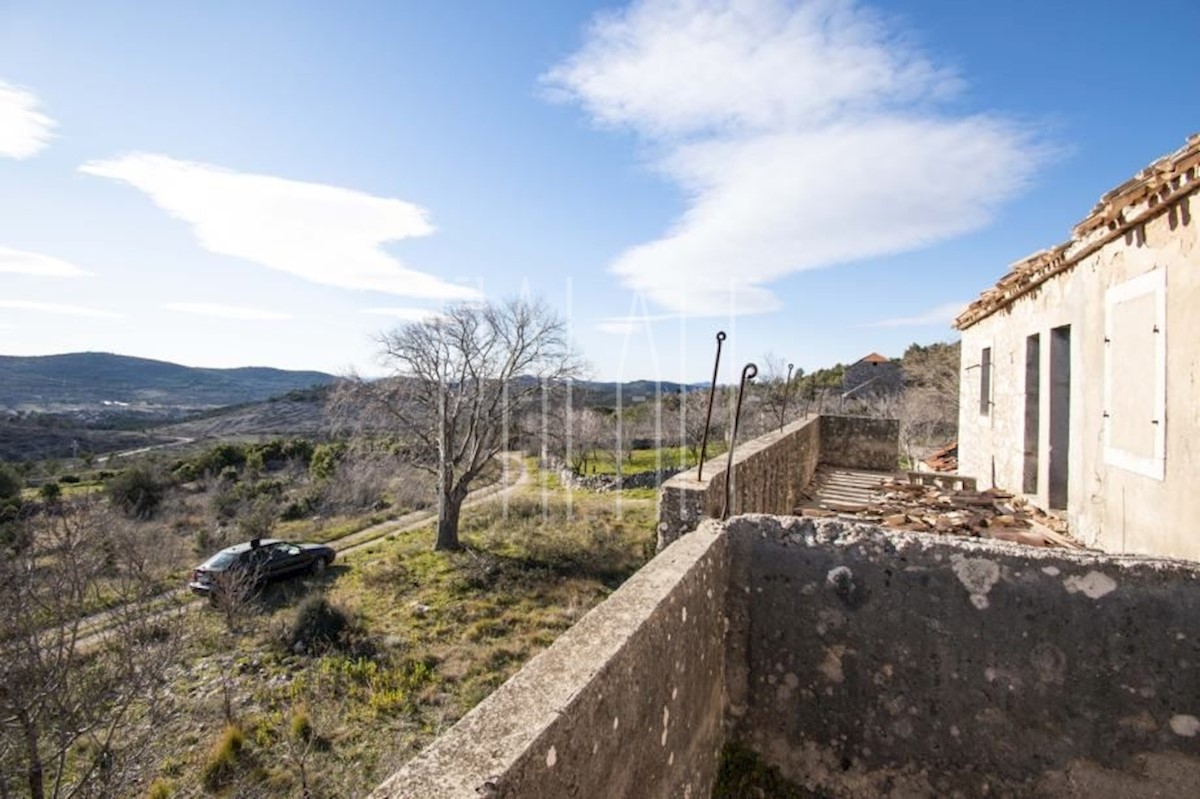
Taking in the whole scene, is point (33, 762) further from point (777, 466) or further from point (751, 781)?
point (777, 466)

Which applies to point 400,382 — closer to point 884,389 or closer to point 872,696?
point 872,696

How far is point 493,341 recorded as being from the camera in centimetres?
2441

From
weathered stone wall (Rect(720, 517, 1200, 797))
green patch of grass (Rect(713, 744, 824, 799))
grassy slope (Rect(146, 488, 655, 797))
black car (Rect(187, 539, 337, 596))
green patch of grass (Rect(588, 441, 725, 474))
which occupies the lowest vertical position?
grassy slope (Rect(146, 488, 655, 797))

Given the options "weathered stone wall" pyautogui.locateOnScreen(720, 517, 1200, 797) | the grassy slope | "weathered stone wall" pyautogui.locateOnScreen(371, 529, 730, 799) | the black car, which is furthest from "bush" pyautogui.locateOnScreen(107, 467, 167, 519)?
"weathered stone wall" pyautogui.locateOnScreen(720, 517, 1200, 797)

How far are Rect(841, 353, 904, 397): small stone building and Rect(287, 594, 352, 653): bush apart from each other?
3879cm

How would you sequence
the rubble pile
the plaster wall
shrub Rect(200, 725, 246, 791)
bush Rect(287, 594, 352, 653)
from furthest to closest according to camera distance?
bush Rect(287, 594, 352, 653) → shrub Rect(200, 725, 246, 791) → the rubble pile → the plaster wall

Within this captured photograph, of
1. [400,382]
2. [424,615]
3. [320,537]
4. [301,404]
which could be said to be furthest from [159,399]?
[424,615]

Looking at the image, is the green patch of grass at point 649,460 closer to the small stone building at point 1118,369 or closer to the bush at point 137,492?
the bush at point 137,492

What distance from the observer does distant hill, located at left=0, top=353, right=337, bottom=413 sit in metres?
80.1

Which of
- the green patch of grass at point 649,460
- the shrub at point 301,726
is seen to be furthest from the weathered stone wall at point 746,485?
the green patch of grass at point 649,460

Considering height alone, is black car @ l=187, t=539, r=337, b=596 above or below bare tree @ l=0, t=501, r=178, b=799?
below

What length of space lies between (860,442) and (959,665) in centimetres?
967

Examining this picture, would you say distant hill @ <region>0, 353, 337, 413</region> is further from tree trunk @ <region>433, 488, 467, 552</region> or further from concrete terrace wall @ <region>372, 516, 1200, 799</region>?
concrete terrace wall @ <region>372, 516, 1200, 799</region>

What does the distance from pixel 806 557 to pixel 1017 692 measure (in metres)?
1.08
